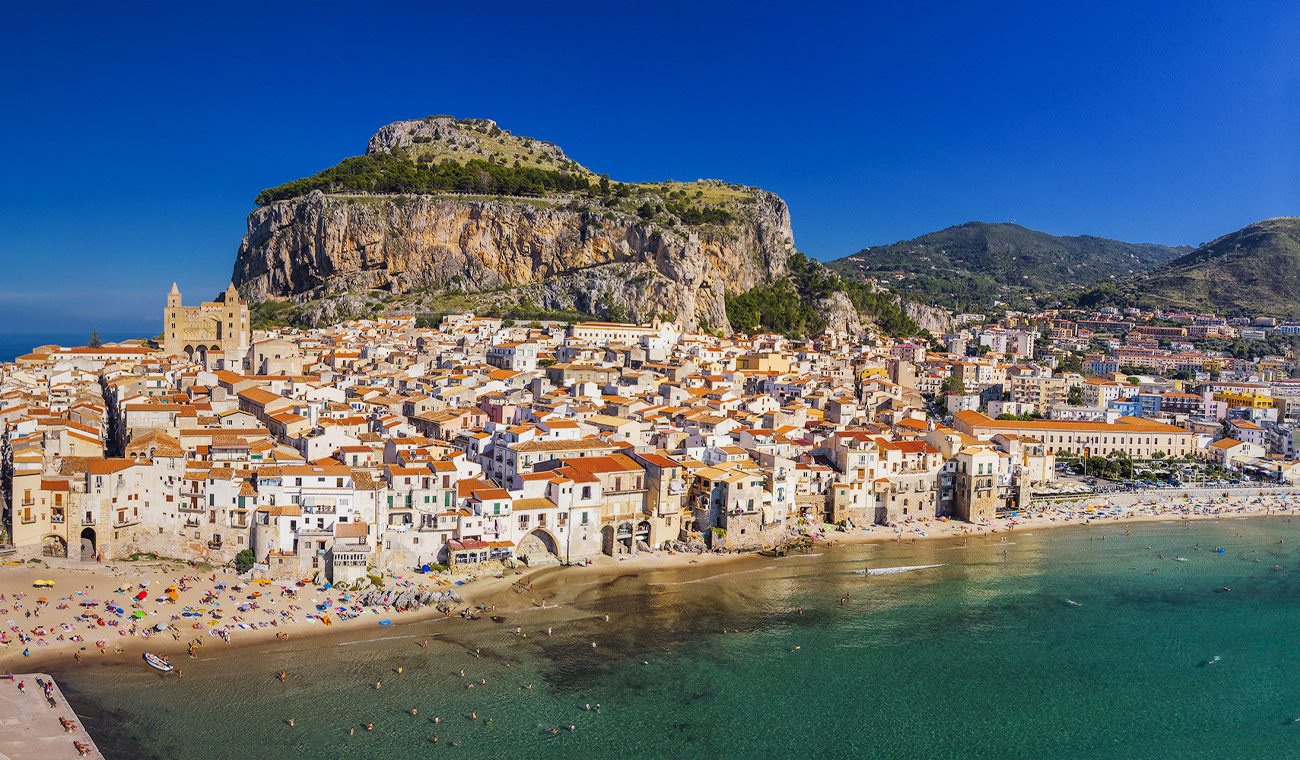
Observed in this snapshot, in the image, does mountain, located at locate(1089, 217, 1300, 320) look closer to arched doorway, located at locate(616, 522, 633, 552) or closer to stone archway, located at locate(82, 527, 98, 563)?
arched doorway, located at locate(616, 522, 633, 552)

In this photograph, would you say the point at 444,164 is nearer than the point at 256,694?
No

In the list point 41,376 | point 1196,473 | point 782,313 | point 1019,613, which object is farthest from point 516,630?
point 782,313

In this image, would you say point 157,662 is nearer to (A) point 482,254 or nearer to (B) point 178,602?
(B) point 178,602

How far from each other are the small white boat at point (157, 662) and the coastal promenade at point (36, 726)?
6.19 feet

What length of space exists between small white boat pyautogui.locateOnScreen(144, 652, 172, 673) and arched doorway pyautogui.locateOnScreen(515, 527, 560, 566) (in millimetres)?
10188

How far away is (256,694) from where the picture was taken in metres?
20.5

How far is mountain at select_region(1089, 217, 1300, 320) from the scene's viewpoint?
129625 mm

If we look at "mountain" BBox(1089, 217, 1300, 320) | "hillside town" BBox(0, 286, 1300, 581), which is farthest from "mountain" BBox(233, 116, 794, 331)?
"mountain" BBox(1089, 217, 1300, 320)

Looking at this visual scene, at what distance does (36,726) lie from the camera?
59.6 ft

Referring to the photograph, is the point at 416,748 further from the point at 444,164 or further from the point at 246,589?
the point at 444,164

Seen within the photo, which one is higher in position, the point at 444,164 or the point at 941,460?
the point at 444,164

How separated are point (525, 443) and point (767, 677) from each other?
13.1m

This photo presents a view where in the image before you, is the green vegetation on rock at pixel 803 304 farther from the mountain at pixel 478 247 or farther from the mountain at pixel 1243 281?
the mountain at pixel 1243 281

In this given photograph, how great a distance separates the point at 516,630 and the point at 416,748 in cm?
559
